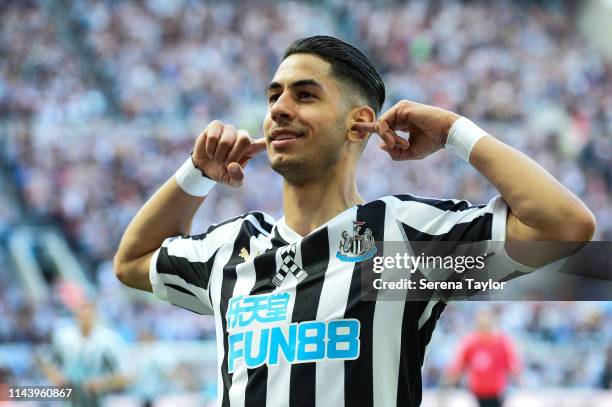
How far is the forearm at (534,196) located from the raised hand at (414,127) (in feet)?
0.45

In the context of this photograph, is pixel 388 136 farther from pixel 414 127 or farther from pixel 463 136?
pixel 463 136

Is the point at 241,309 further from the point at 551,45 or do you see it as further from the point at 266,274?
the point at 551,45

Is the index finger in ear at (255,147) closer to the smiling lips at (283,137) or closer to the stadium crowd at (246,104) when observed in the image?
the smiling lips at (283,137)

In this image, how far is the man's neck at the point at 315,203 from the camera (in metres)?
2.68

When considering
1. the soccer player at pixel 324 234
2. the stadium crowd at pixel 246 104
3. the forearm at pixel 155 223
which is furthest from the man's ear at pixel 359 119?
the stadium crowd at pixel 246 104

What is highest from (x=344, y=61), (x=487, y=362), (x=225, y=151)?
(x=344, y=61)

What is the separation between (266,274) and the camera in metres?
2.58

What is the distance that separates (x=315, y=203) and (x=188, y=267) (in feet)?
1.51

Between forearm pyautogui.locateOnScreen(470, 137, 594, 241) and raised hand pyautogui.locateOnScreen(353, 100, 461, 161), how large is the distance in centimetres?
14

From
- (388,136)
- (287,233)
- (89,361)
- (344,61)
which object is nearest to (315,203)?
(287,233)

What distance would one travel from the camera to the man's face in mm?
2588

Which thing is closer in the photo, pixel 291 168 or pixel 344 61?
pixel 291 168

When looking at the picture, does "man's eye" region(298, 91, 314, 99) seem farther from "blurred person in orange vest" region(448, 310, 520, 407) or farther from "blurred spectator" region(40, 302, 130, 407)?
"blurred person in orange vest" region(448, 310, 520, 407)

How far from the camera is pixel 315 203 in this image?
2691 millimetres
